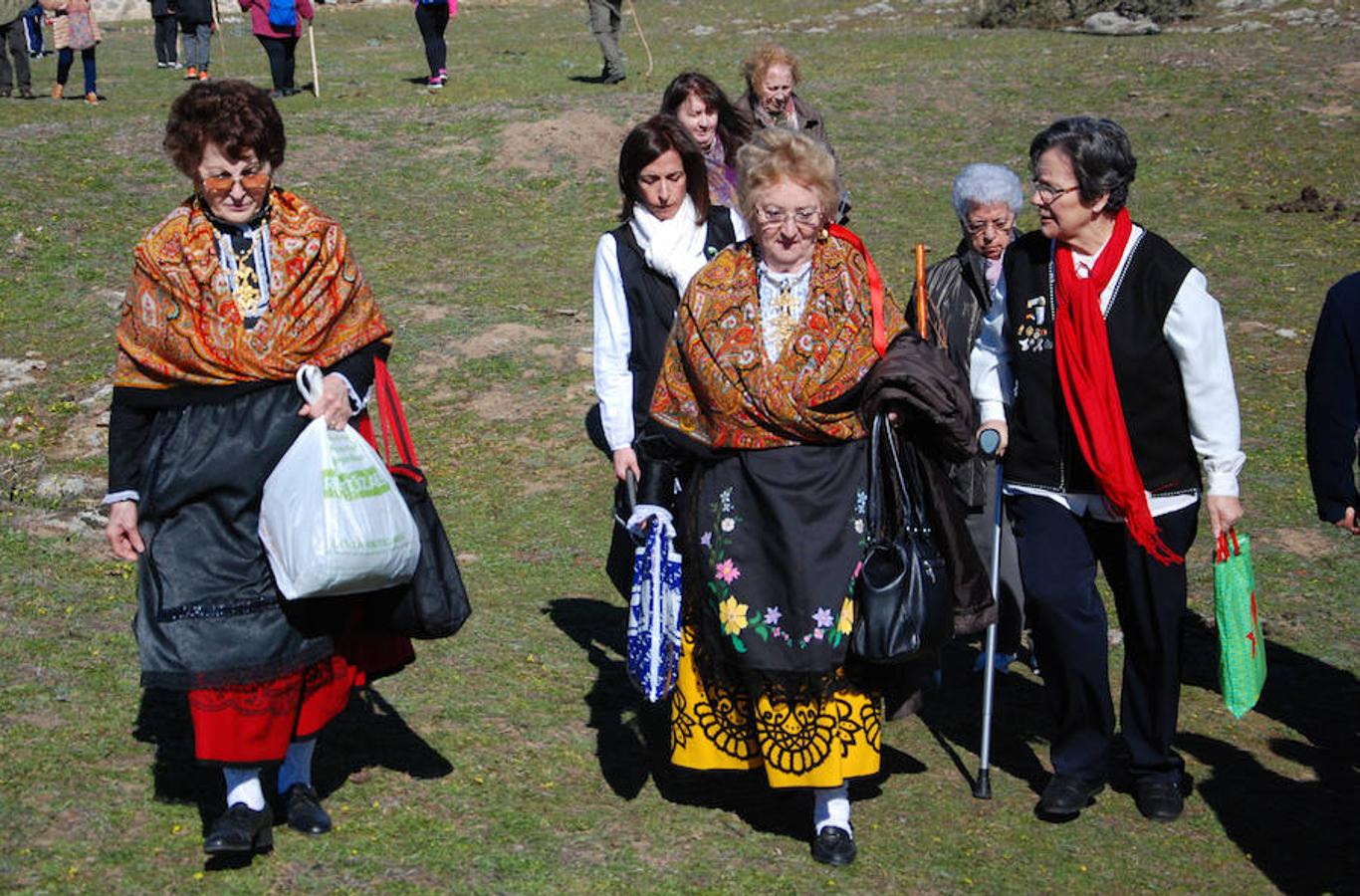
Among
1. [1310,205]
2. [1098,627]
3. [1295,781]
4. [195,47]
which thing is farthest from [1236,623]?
[195,47]

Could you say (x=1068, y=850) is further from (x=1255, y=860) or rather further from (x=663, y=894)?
(x=663, y=894)

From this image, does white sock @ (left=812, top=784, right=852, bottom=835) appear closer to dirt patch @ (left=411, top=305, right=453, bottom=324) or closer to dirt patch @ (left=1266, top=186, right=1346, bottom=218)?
dirt patch @ (left=411, top=305, right=453, bottom=324)

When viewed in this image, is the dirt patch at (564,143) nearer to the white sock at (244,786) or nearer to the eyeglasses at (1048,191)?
the eyeglasses at (1048,191)

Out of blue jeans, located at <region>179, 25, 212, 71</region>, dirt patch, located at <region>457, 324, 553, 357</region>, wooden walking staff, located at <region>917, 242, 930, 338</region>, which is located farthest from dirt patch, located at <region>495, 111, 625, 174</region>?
wooden walking staff, located at <region>917, 242, 930, 338</region>

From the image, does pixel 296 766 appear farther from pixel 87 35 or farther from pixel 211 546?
pixel 87 35

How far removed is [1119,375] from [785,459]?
42.8 inches

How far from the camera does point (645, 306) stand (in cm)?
544

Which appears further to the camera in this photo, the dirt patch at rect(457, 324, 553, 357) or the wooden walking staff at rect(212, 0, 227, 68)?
the wooden walking staff at rect(212, 0, 227, 68)

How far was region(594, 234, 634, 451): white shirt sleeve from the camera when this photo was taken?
5.41 metres

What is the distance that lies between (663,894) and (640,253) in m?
2.08

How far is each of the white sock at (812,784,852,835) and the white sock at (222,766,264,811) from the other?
1.57 m

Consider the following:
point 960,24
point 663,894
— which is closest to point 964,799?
point 663,894

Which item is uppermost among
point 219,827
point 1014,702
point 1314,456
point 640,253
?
point 640,253

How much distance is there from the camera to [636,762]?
5.39 m
